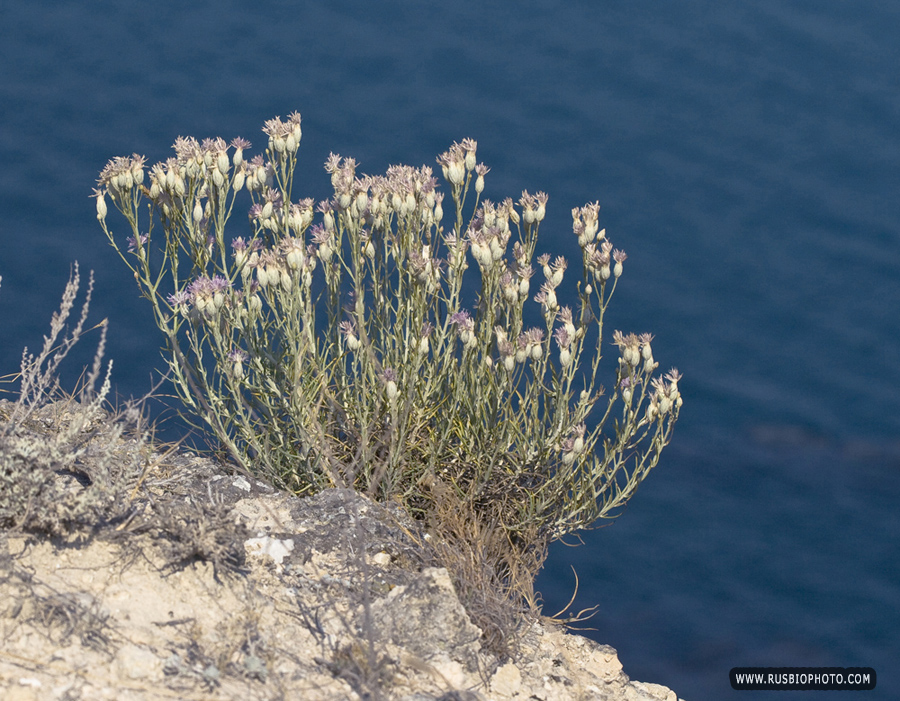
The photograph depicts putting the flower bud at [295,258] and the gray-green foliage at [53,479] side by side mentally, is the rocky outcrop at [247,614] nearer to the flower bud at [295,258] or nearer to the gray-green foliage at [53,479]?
the gray-green foliage at [53,479]

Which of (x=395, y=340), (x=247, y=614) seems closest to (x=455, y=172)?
(x=395, y=340)

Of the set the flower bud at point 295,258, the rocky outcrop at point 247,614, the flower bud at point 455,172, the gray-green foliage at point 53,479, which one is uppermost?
the flower bud at point 455,172

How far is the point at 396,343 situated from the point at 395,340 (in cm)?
1

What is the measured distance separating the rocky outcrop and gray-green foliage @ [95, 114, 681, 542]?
0.28 meters

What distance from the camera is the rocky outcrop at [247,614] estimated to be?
8.47ft

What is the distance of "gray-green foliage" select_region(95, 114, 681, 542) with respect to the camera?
3.47 m

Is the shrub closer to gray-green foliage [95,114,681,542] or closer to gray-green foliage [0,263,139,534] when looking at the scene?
gray-green foliage [95,114,681,542]

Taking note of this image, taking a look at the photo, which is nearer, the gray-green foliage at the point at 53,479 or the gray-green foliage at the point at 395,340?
the gray-green foliage at the point at 53,479

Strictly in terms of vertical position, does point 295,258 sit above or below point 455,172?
below

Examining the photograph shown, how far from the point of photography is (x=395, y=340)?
12.3 ft

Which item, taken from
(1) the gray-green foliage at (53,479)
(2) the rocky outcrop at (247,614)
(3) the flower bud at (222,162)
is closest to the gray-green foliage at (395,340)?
(3) the flower bud at (222,162)

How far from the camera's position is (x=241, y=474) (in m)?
3.87

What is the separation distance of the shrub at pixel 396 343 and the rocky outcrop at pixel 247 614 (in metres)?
0.27

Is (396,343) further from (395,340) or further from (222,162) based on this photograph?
(222,162)
